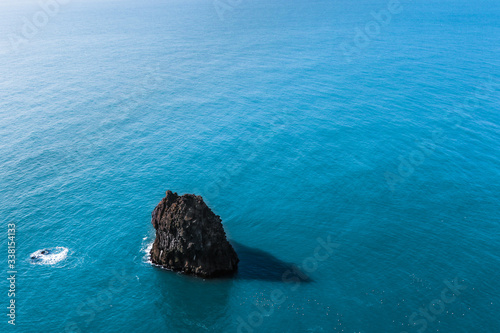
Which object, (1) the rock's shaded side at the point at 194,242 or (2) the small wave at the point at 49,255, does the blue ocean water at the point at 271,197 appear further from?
(1) the rock's shaded side at the point at 194,242

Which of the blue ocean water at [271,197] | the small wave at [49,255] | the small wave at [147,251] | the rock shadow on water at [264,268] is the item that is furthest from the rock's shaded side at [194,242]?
the small wave at [49,255]

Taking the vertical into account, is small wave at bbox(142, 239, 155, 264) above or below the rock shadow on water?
above

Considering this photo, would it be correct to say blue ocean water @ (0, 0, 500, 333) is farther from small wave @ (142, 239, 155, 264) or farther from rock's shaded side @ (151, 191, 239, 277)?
rock's shaded side @ (151, 191, 239, 277)

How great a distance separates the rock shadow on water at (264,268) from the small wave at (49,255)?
128ft

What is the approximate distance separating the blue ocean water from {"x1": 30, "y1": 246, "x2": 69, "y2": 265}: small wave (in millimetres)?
843

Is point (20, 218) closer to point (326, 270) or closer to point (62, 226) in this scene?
point (62, 226)

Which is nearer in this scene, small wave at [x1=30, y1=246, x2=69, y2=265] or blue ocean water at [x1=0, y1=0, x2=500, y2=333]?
blue ocean water at [x1=0, y1=0, x2=500, y2=333]

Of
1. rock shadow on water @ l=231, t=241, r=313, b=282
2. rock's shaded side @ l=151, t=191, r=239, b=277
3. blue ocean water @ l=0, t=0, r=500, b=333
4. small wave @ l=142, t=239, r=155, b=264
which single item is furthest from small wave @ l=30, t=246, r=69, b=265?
rock shadow on water @ l=231, t=241, r=313, b=282

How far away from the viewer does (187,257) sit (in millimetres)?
84875

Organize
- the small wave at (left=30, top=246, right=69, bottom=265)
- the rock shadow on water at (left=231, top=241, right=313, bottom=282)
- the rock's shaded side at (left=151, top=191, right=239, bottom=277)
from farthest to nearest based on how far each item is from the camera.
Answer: the small wave at (left=30, top=246, right=69, bottom=265) → the rock's shaded side at (left=151, top=191, right=239, bottom=277) → the rock shadow on water at (left=231, top=241, right=313, bottom=282)

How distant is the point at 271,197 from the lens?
358ft

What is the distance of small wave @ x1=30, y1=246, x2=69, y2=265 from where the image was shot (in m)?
89.9

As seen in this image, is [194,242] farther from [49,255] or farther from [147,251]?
[49,255]

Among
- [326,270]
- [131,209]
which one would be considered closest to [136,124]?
[131,209]
